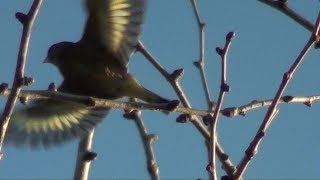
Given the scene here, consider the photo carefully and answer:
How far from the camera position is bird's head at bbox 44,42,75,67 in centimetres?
469

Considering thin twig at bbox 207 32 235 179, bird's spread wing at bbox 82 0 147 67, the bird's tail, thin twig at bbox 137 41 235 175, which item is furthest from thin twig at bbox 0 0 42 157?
bird's spread wing at bbox 82 0 147 67

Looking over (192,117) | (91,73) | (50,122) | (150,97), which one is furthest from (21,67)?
(91,73)

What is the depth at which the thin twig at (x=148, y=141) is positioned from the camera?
3477mm

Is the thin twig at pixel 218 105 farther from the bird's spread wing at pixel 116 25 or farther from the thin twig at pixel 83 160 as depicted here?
the bird's spread wing at pixel 116 25

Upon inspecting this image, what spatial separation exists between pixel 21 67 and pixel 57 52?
2.57 meters

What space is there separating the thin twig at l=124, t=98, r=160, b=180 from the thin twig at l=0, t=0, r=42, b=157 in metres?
1.31

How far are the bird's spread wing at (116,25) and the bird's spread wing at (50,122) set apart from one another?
373 mm

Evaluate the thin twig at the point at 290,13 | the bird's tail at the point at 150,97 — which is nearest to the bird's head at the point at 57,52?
the bird's tail at the point at 150,97

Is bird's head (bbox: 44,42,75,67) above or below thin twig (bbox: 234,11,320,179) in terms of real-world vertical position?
below

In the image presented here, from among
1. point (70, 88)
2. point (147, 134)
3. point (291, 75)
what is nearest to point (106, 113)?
point (70, 88)

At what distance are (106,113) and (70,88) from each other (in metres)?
0.30

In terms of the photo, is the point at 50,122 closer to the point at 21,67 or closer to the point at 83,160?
the point at 83,160

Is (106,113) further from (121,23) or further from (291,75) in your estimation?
(291,75)

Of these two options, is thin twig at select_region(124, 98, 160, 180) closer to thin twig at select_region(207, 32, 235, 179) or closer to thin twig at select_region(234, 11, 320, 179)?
thin twig at select_region(207, 32, 235, 179)
